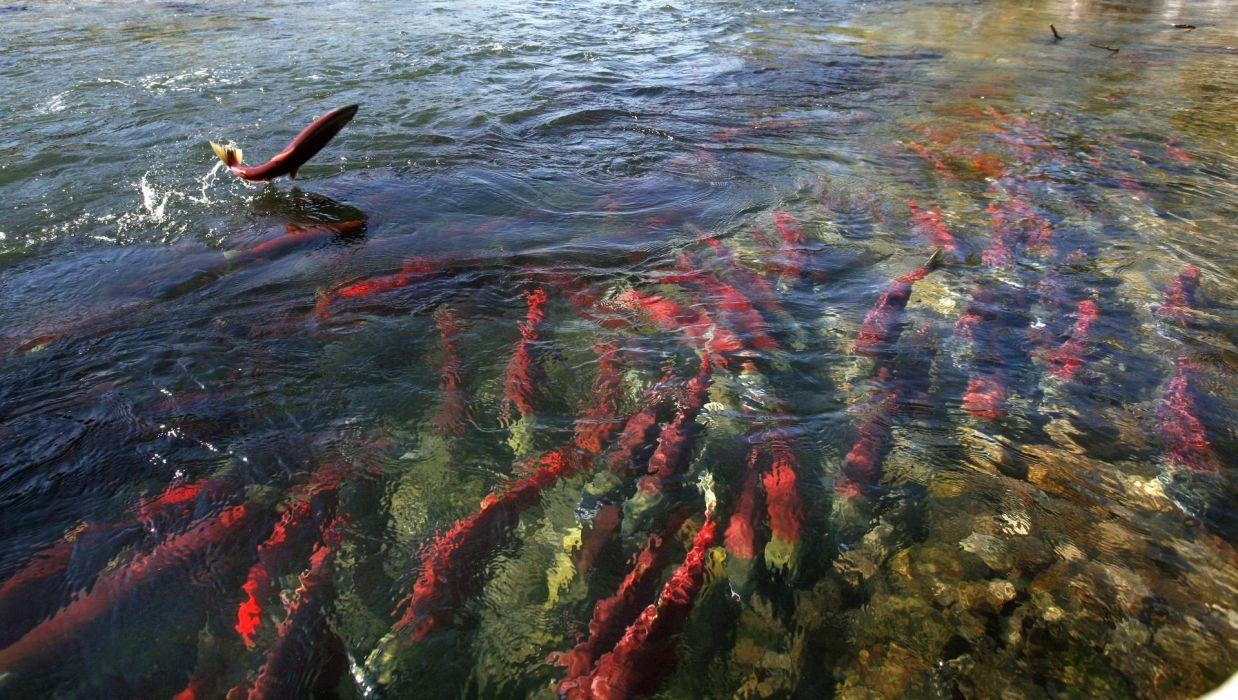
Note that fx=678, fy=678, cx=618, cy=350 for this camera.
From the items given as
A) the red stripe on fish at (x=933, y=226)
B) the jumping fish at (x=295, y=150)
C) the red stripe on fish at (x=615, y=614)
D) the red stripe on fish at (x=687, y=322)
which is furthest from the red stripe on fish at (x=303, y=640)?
the red stripe on fish at (x=933, y=226)

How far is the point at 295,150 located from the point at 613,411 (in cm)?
405

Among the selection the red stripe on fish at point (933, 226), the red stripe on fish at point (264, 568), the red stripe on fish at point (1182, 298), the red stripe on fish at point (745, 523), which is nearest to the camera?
Result: the red stripe on fish at point (264, 568)

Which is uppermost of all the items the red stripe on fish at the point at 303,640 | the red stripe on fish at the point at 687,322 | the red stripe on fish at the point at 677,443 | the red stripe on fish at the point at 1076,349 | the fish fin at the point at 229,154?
the fish fin at the point at 229,154

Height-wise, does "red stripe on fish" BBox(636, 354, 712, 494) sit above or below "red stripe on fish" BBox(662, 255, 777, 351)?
below

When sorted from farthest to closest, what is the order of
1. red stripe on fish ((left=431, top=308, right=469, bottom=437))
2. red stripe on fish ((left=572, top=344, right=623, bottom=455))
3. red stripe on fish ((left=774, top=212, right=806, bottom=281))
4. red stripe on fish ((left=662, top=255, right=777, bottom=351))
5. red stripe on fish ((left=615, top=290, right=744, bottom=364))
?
red stripe on fish ((left=774, top=212, right=806, bottom=281)), red stripe on fish ((left=662, top=255, right=777, bottom=351)), red stripe on fish ((left=615, top=290, right=744, bottom=364)), red stripe on fish ((left=431, top=308, right=469, bottom=437)), red stripe on fish ((left=572, top=344, right=623, bottom=455))

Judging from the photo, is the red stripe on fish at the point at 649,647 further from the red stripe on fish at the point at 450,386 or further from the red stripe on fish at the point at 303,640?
the red stripe on fish at the point at 450,386

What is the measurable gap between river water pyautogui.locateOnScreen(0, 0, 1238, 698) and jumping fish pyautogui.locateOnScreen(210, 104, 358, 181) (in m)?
0.45

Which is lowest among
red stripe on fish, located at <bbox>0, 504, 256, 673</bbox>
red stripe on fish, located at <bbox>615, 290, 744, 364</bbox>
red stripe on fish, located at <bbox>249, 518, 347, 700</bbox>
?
red stripe on fish, located at <bbox>249, 518, 347, 700</bbox>

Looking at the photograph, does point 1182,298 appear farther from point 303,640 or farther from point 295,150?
point 295,150

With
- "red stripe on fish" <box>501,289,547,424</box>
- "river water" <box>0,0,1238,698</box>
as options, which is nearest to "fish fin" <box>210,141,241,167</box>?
"river water" <box>0,0,1238,698</box>

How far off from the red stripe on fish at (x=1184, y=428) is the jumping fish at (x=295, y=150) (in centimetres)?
601

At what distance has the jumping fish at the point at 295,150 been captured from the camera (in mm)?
5758

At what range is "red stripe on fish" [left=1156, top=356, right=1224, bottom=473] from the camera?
322 cm

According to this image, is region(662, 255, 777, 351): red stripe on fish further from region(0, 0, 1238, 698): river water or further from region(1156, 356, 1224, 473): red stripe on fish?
region(1156, 356, 1224, 473): red stripe on fish
